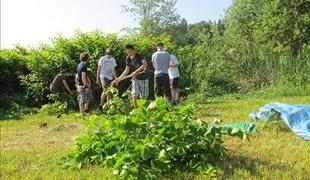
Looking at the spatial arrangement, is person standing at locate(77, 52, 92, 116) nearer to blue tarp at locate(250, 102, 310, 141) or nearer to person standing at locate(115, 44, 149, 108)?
person standing at locate(115, 44, 149, 108)

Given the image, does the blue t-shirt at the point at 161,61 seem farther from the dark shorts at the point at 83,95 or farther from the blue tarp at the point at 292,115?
the blue tarp at the point at 292,115

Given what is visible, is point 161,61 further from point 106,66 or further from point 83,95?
point 83,95

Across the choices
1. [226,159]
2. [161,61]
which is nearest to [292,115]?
[226,159]

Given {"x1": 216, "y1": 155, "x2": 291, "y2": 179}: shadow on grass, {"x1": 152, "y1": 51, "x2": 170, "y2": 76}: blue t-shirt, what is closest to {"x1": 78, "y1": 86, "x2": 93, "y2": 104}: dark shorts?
{"x1": 152, "y1": 51, "x2": 170, "y2": 76}: blue t-shirt

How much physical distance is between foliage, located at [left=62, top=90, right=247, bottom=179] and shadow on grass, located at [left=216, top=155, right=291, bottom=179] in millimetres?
168

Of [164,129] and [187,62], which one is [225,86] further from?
[164,129]

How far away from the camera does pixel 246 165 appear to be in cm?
727

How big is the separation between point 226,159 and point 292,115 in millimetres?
3282

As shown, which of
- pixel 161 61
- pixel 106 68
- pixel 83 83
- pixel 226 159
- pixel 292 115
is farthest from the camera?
pixel 106 68

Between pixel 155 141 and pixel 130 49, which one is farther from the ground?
pixel 130 49

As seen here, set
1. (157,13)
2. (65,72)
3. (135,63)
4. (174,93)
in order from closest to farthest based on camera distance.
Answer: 1. (135,63)
2. (174,93)
3. (65,72)
4. (157,13)

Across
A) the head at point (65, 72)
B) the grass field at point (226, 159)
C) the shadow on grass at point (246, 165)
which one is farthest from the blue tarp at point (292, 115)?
the head at point (65, 72)

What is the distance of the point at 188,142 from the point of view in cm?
707

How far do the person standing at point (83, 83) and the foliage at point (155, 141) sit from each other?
693 cm
